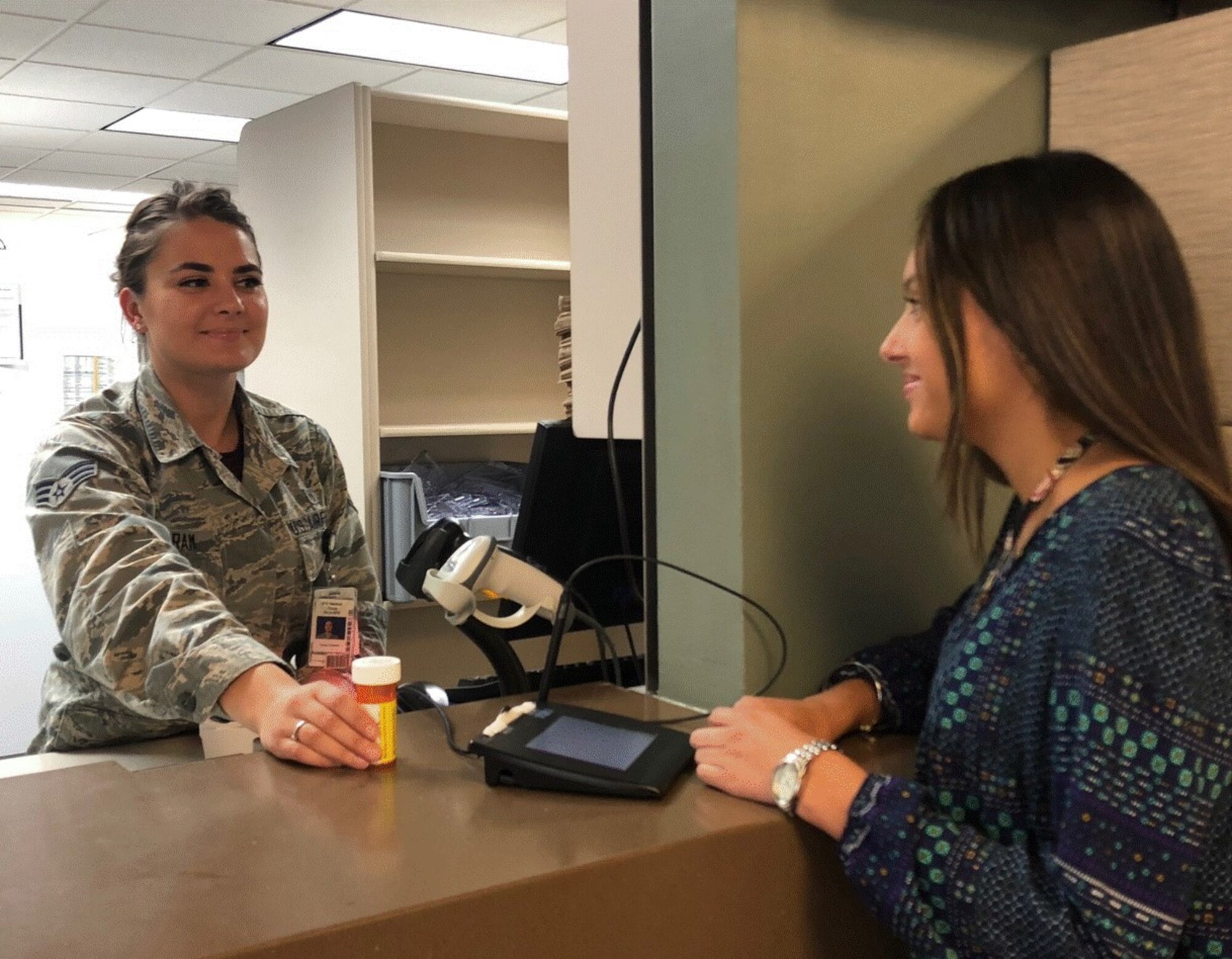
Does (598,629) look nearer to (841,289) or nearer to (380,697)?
(380,697)

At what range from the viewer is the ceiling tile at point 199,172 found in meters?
6.94

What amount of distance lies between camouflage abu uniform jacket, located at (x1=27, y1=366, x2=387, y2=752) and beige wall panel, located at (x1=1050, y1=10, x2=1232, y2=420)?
1.10 meters

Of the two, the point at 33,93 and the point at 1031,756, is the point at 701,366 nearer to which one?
the point at 1031,756

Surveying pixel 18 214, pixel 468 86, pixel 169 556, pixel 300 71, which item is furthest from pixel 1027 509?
pixel 18 214

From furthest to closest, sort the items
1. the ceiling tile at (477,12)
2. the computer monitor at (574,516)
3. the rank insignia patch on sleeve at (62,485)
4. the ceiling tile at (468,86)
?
the ceiling tile at (468,86) → the ceiling tile at (477,12) → the computer monitor at (574,516) → the rank insignia patch on sleeve at (62,485)

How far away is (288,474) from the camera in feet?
7.23

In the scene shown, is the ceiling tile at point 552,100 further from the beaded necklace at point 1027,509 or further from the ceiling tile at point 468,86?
the beaded necklace at point 1027,509

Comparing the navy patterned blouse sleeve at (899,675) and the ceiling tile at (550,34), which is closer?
the navy patterned blouse sleeve at (899,675)

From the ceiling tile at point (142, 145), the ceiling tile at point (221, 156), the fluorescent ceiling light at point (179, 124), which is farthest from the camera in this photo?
the ceiling tile at point (221, 156)

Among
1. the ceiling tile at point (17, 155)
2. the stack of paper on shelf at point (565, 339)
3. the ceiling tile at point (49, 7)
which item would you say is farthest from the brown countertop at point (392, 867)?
the ceiling tile at point (17, 155)

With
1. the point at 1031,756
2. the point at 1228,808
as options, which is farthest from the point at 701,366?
the point at 1228,808

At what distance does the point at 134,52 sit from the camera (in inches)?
186

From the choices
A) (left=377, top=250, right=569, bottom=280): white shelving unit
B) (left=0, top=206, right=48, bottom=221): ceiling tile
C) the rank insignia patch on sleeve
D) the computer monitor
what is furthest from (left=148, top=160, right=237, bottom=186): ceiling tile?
the rank insignia patch on sleeve

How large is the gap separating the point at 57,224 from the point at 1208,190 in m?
8.11
